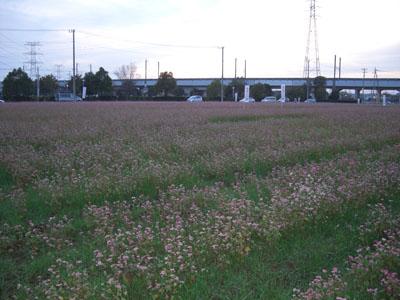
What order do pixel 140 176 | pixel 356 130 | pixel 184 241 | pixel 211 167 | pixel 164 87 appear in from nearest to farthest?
pixel 184 241 < pixel 140 176 < pixel 211 167 < pixel 356 130 < pixel 164 87

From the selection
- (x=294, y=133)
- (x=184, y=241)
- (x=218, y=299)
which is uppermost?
(x=294, y=133)

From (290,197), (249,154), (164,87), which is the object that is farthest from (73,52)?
(290,197)

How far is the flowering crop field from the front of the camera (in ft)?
13.5

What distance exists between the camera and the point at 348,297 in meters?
3.71

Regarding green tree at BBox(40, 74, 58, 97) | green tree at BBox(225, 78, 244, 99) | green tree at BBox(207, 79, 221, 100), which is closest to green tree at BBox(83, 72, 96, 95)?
green tree at BBox(40, 74, 58, 97)

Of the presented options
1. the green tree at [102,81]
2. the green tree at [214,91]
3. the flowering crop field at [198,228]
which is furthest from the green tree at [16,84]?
the flowering crop field at [198,228]

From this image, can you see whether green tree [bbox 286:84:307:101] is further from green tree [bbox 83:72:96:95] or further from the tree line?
green tree [bbox 83:72:96:95]

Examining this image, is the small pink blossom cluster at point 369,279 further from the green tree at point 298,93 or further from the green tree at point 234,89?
the green tree at point 298,93

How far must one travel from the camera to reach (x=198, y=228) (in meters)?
5.48

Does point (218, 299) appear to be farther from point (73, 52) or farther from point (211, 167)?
point (73, 52)

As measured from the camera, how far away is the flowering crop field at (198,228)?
4129mm

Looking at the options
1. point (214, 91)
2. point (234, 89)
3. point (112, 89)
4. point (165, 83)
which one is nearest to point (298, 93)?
→ point (234, 89)

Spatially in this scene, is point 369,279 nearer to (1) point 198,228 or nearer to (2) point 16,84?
(1) point 198,228

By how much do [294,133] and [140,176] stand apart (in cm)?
819
